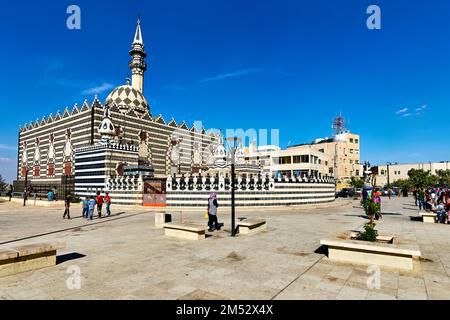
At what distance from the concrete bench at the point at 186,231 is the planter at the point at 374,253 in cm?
477

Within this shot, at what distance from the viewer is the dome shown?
40875 mm

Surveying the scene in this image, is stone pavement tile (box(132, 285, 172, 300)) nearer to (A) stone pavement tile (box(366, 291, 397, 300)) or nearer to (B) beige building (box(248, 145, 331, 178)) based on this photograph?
(A) stone pavement tile (box(366, 291, 397, 300))

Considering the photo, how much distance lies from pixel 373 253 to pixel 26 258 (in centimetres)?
894

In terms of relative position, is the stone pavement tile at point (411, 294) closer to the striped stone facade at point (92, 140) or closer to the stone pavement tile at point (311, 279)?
the stone pavement tile at point (311, 279)

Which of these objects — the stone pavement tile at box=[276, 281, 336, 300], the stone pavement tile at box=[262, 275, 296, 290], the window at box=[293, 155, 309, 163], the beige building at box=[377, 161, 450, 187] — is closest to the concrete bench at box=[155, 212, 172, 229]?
the stone pavement tile at box=[262, 275, 296, 290]

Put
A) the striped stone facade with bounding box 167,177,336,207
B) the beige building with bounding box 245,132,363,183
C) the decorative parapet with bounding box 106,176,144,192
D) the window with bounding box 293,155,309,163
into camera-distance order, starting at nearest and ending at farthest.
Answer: the striped stone facade with bounding box 167,177,336,207 < the decorative parapet with bounding box 106,176,144,192 < the window with bounding box 293,155,309,163 < the beige building with bounding box 245,132,363,183

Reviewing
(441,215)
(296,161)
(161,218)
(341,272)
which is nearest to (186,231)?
(161,218)

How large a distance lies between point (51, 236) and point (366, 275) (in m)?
11.9

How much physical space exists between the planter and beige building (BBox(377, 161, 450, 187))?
102593 millimetres

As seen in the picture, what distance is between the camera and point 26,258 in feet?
21.6
